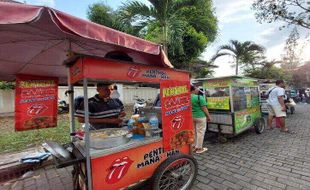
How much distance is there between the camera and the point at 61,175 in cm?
388

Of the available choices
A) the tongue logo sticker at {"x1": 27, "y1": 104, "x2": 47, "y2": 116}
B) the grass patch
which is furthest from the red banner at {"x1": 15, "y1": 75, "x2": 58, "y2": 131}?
the grass patch

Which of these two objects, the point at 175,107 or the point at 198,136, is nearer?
the point at 175,107

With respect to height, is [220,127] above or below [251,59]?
below

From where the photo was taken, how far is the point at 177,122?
9.48 ft

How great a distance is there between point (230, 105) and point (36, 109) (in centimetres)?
514

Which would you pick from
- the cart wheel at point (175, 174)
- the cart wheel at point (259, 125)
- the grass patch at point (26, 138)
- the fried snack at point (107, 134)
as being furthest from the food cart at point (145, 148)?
the cart wheel at point (259, 125)

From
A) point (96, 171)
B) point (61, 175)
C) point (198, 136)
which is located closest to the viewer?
point (96, 171)

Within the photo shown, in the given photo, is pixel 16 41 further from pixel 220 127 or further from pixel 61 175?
pixel 220 127

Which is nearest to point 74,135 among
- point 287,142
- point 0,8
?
point 0,8

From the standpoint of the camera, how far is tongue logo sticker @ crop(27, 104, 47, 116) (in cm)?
434

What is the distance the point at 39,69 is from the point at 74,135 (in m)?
2.19

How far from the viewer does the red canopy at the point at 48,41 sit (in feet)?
5.49

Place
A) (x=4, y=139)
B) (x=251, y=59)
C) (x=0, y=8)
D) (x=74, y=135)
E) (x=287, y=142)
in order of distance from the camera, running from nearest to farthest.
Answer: (x=0, y=8), (x=74, y=135), (x=287, y=142), (x=4, y=139), (x=251, y=59)

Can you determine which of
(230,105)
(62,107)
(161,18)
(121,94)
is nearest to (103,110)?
(230,105)
